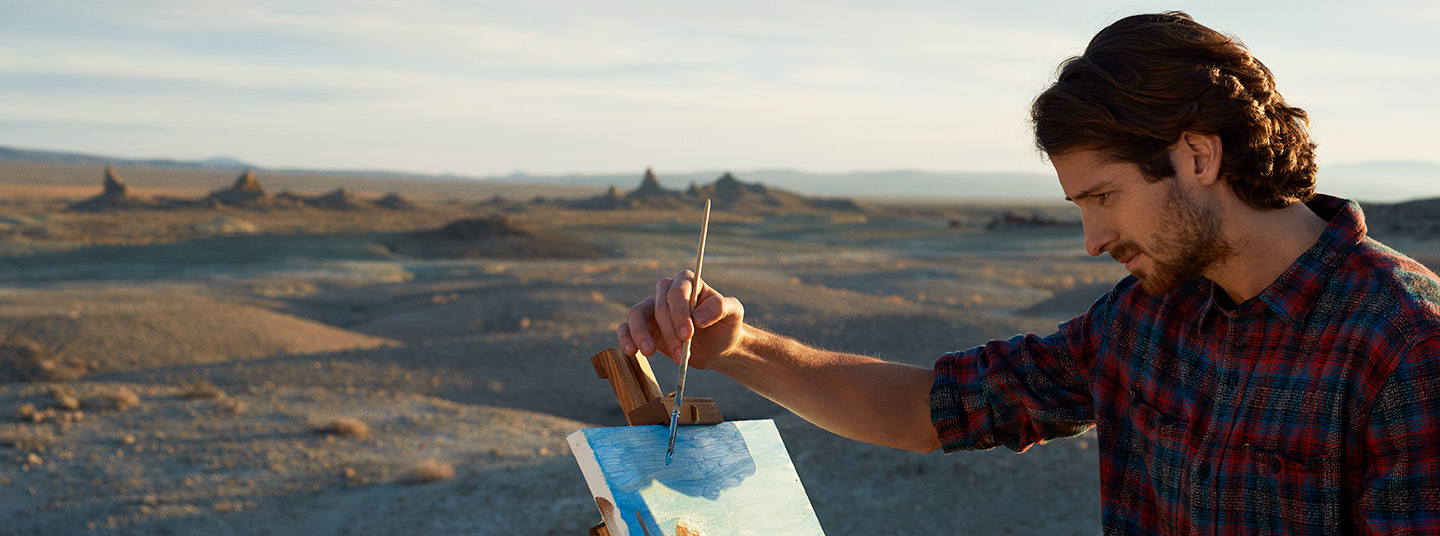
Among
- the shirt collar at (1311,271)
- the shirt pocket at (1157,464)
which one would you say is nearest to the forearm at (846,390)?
the shirt pocket at (1157,464)

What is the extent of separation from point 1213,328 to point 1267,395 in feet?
0.76

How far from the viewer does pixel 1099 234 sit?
2.05 m

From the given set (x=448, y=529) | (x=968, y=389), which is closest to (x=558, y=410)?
(x=448, y=529)

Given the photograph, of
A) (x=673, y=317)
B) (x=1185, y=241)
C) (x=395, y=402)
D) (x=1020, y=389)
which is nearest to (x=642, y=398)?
(x=673, y=317)

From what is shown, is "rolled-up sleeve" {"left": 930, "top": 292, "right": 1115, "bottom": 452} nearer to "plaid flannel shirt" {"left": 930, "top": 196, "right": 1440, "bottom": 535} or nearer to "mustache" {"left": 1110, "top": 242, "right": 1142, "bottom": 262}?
"plaid flannel shirt" {"left": 930, "top": 196, "right": 1440, "bottom": 535}

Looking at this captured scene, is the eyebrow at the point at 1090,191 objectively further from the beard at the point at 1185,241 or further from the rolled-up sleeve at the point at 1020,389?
the rolled-up sleeve at the point at 1020,389

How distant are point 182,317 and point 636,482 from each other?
50.5 feet

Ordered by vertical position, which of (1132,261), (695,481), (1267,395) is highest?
(1132,261)

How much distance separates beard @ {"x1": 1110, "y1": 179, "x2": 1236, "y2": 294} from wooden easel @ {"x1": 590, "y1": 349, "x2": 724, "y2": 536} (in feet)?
3.06

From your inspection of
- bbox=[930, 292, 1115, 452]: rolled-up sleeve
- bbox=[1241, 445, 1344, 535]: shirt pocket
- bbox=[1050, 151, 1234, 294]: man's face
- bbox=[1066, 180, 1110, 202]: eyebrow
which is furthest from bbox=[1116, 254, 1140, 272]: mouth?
bbox=[1241, 445, 1344, 535]: shirt pocket

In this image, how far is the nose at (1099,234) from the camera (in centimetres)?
204

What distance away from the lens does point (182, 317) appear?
15.2m

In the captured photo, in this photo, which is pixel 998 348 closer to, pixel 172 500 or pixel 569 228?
pixel 172 500

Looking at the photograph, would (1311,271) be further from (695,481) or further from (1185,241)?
(695,481)
